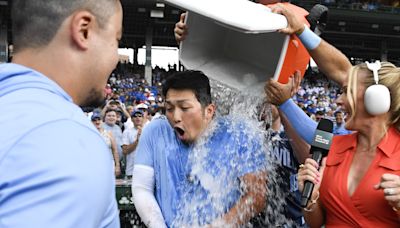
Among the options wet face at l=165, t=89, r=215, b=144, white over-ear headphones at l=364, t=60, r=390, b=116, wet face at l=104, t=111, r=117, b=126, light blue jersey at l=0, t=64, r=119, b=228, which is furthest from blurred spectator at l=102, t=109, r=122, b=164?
light blue jersey at l=0, t=64, r=119, b=228

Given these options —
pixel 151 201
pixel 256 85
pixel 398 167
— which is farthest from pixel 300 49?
pixel 151 201

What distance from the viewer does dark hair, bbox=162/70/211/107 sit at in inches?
97.0

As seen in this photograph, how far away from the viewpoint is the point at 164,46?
110 ft

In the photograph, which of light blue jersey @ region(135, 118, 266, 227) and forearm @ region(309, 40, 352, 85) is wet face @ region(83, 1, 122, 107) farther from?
forearm @ region(309, 40, 352, 85)

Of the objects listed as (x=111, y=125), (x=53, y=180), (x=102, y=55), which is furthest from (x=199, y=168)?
(x=111, y=125)

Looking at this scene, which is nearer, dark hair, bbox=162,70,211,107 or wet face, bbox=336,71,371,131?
wet face, bbox=336,71,371,131

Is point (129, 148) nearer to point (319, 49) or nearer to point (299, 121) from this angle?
point (299, 121)

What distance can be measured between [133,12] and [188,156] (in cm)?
2708

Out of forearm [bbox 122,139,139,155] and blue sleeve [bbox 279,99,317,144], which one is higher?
blue sleeve [bbox 279,99,317,144]

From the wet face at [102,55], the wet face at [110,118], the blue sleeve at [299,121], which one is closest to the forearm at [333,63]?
the blue sleeve at [299,121]

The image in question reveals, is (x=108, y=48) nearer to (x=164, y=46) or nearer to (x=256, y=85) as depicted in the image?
(x=256, y=85)

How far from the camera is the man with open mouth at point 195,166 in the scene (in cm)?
232

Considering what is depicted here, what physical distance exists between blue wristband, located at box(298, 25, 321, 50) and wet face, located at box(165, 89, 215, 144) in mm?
562

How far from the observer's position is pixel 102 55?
1.08 meters
